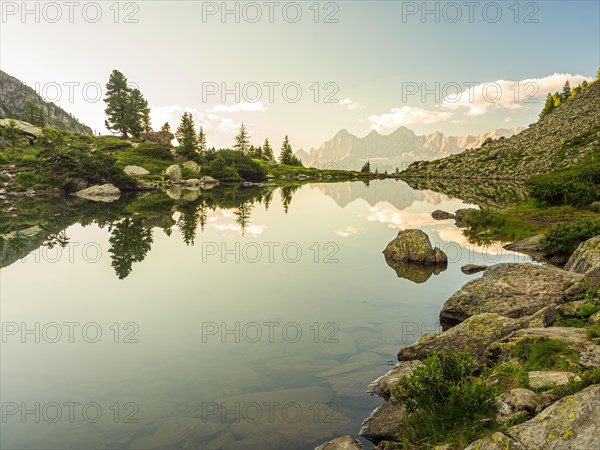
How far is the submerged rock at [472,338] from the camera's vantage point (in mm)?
10891

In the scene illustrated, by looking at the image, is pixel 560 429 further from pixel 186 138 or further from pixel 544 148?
pixel 544 148

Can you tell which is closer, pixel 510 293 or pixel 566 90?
pixel 510 293

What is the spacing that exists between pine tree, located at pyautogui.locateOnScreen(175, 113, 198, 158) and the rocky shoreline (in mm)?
121098

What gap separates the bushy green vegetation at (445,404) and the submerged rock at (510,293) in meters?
6.90

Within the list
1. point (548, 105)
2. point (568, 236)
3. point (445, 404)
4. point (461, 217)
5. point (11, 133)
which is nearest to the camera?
point (445, 404)

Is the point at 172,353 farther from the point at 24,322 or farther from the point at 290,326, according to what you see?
the point at 24,322

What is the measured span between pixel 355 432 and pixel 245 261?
58.1ft

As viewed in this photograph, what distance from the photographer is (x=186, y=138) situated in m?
125

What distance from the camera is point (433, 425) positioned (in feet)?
23.3

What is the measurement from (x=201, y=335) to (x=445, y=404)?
9.67m

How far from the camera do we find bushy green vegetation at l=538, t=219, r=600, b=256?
68.9 feet

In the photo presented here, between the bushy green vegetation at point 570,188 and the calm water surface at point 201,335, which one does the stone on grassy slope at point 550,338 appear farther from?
the bushy green vegetation at point 570,188

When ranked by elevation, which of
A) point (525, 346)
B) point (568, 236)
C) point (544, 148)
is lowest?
point (525, 346)

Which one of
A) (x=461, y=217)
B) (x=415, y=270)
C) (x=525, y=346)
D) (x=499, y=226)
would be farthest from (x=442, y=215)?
(x=525, y=346)
